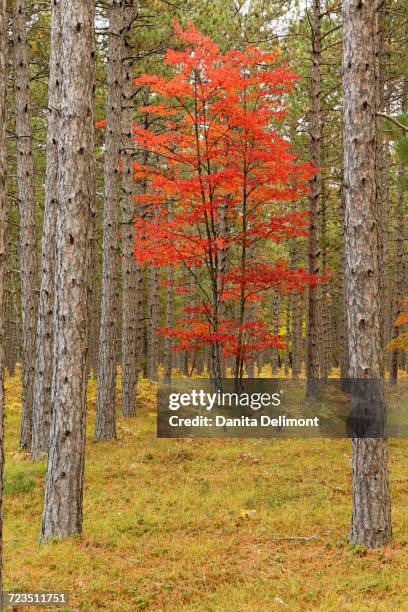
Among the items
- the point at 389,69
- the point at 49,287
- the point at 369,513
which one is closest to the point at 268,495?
the point at 369,513

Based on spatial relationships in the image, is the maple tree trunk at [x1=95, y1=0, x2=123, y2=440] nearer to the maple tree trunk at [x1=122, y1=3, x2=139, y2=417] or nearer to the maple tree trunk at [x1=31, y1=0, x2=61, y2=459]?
the maple tree trunk at [x1=122, y1=3, x2=139, y2=417]

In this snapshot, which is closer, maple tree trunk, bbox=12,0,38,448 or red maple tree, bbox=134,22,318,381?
maple tree trunk, bbox=12,0,38,448

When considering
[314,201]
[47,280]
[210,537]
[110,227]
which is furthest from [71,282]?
[314,201]

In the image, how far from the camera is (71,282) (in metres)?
7.17

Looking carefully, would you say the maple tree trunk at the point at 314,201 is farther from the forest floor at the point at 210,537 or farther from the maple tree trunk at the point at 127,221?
the maple tree trunk at the point at 127,221

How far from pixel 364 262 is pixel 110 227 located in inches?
299

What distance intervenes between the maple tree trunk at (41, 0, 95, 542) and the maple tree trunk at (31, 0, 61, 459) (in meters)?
3.59

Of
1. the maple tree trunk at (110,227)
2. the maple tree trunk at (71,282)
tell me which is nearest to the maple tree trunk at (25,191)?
the maple tree trunk at (110,227)

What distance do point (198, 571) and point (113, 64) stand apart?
10748mm

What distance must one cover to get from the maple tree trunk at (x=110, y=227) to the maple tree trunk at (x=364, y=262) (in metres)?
7.15

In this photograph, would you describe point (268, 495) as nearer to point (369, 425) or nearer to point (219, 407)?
point (369, 425)

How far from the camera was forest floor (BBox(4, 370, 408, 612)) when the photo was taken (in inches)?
226

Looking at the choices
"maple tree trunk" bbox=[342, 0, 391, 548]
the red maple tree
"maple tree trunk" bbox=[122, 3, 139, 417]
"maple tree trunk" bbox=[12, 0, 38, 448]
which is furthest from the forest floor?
the red maple tree

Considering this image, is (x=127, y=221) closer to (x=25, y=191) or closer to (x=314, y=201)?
(x=25, y=191)
